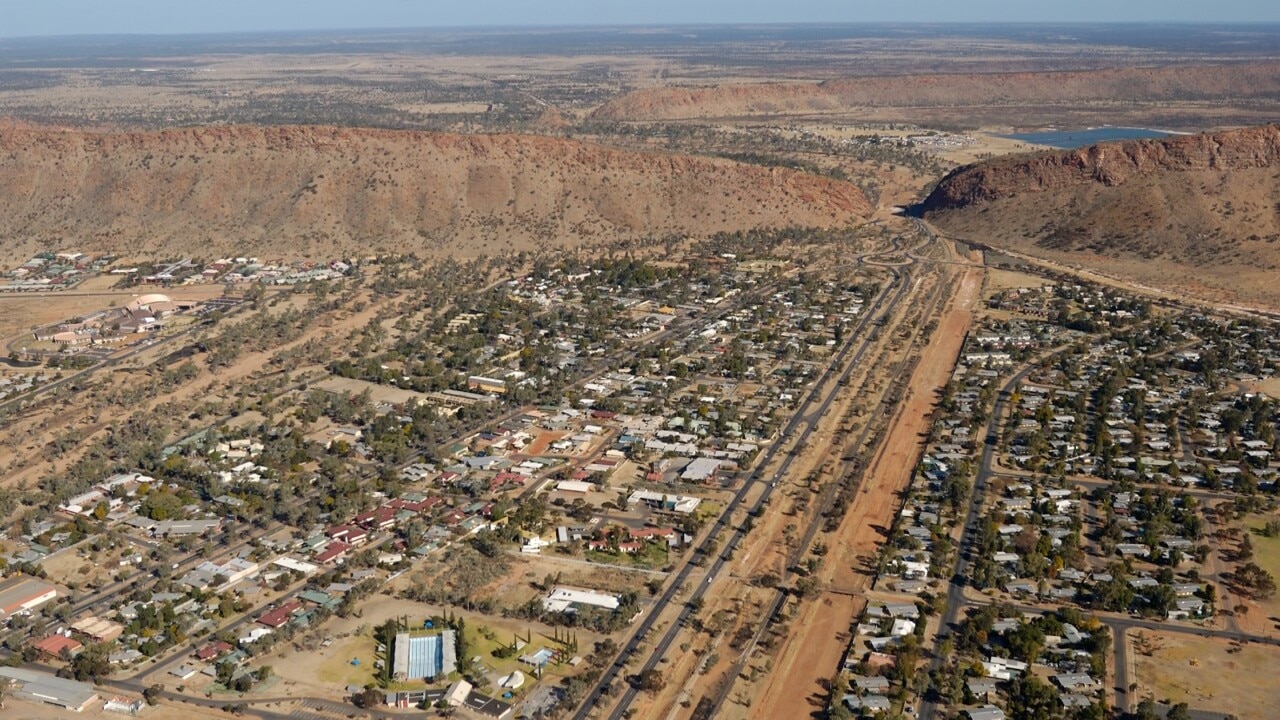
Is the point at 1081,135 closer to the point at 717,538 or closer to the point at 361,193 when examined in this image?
the point at 361,193

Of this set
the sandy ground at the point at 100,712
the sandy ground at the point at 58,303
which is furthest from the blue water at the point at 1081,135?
the sandy ground at the point at 100,712

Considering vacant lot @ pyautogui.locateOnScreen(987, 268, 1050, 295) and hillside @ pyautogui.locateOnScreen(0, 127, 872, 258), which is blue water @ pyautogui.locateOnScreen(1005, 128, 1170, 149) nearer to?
hillside @ pyautogui.locateOnScreen(0, 127, 872, 258)

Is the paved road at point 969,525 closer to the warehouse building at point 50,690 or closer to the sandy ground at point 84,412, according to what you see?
the warehouse building at point 50,690

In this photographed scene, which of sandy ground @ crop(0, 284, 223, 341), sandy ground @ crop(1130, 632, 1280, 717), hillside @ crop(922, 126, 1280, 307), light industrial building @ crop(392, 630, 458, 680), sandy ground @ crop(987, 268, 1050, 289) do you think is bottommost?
sandy ground @ crop(1130, 632, 1280, 717)

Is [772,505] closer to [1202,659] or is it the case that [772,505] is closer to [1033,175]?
[1202,659]

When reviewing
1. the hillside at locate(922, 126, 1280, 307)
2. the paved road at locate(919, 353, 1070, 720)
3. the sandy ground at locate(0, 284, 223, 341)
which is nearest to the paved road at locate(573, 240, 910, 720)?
the paved road at locate(919, 353, 1070, 720)

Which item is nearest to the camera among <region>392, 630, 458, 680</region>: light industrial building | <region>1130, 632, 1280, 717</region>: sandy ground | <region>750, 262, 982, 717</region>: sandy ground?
<region>1130, 632, 1280, 717</region>: sandy ground

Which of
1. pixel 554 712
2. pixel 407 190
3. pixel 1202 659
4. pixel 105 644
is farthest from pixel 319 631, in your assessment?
pixel 407 190
